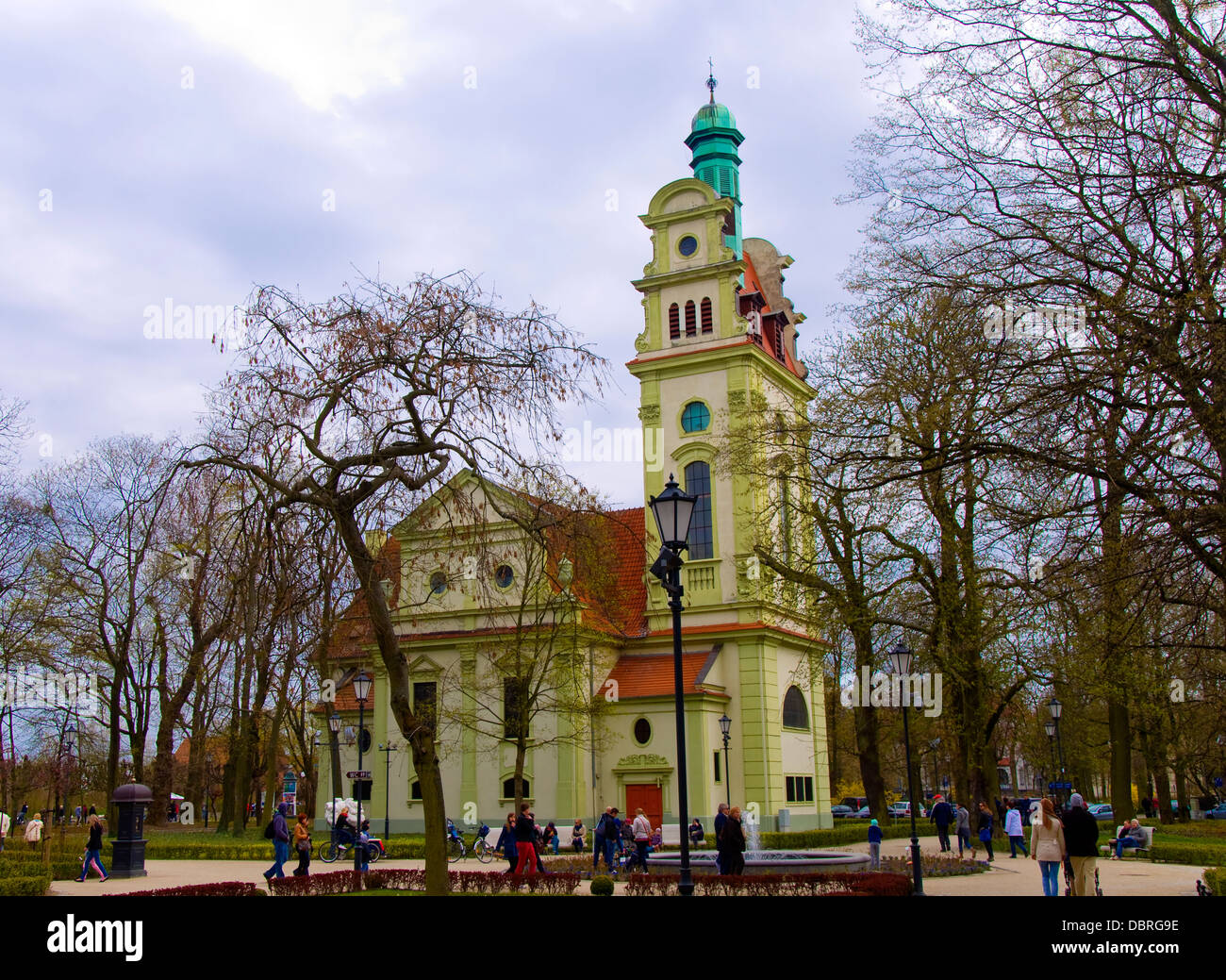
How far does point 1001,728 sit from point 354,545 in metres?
38.7

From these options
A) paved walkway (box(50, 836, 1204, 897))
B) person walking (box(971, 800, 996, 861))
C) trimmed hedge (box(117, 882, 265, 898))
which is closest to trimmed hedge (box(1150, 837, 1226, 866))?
paved walkway (box(50, 836, 1204, 897))

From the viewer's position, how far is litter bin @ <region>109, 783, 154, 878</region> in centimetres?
2683

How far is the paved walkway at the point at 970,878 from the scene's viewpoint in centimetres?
2048

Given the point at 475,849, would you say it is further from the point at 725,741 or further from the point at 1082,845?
the point at 1082,845

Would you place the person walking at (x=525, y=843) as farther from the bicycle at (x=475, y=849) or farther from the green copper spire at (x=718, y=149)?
the green copper spire at (x=718, y=149)

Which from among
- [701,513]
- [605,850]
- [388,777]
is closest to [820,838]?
[701,513]

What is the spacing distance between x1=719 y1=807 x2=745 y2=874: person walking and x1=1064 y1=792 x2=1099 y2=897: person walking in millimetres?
6101

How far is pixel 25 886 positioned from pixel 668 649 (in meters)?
23.5

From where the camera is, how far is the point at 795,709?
132 feet

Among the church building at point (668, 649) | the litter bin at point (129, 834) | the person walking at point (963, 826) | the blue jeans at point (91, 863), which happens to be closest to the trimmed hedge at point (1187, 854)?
the person walking at point (963, 826)

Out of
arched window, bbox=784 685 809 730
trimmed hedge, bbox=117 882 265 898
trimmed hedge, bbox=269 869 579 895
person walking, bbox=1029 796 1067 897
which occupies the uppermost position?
arched window, bbox=784 685 809 730

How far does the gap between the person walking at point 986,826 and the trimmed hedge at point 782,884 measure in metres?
11.6

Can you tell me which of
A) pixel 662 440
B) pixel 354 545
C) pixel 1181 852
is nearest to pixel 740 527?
pixel 662 440

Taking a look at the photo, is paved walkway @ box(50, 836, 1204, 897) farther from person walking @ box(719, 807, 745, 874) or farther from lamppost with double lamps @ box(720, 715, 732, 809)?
lamppost with double lamps @ box(720, 715, 732, 809)
